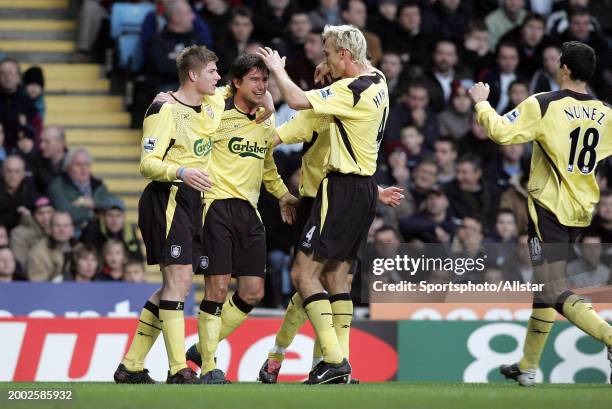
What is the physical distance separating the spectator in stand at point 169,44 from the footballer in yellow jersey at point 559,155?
7.13m

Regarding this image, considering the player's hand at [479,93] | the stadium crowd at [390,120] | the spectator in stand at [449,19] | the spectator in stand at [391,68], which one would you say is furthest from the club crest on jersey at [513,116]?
the spectator in stand at [449,19]

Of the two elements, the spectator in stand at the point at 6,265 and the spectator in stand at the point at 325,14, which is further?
the spectator in stand at the point at 325,14

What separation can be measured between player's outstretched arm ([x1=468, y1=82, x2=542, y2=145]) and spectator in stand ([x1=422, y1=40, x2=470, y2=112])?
735 cm

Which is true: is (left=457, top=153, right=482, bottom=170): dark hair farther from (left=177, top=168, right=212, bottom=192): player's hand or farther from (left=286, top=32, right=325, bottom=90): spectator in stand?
(left=177, top=168, right=212, bottom=192): player's hand

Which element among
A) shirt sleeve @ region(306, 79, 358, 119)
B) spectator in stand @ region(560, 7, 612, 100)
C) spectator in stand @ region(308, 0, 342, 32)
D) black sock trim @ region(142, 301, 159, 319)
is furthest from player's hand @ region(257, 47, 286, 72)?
spectator in stand @ region(560, 7, 612, 100)

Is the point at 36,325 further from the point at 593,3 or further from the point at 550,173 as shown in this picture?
the point at 593,3

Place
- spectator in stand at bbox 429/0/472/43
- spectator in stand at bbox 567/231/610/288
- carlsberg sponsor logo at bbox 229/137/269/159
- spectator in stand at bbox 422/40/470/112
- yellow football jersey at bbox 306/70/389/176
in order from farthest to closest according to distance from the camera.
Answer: spectator in stand at bbox 429/0/472/43 < spectator in stand at bbox 422/40/470/112 < spectator in stand at bbox 567/231/610/288 < carlsberg sponsor logo at bbox 229/137/269/159 < yellow football jersey at bbox 306/70/389/176

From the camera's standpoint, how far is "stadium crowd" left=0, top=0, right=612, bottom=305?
1551cm

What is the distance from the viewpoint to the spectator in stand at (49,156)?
16250mm

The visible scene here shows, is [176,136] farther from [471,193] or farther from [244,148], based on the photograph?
[471,193]

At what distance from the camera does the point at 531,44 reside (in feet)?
62.1

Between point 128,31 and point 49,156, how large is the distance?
2591 mm

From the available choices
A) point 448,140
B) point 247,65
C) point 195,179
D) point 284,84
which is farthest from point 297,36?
point 195,179

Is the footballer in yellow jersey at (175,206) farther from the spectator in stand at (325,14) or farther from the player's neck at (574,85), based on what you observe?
the spectator in stand at (325,14)
